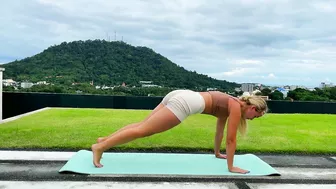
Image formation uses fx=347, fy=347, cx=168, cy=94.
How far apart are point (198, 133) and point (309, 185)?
2597mm

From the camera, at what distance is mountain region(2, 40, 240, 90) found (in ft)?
55.3

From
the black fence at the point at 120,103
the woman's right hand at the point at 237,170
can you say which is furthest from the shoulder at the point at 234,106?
the black fence at the point at 120,103

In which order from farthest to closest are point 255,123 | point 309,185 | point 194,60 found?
point 194,60, point 255,123, point 309,185

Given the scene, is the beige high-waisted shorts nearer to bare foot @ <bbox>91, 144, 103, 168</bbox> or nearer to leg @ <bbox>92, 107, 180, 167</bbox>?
leg @ <bbox>92, 107, 180, 167</bbox>

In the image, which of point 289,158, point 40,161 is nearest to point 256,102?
point 289,158

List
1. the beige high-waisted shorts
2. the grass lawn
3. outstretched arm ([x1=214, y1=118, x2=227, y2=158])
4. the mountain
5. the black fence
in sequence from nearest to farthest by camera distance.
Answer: the beige high-waisted shorts → outstretched arm ([x1=214, y1=118, x2=227, y2=158]) → the grass lawn → the black fence → the mountain

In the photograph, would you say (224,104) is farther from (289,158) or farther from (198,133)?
(198,133)

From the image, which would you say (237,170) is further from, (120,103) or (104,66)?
(104,66)

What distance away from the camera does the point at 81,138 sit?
4.85 metres

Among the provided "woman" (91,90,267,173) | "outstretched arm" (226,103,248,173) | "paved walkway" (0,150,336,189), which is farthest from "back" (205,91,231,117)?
"paved walkway" (0,150,336,189)

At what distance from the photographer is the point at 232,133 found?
325 centimetres

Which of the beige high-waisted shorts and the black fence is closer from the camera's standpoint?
the beige high-waisted shorts

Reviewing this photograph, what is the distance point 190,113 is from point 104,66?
1670cm

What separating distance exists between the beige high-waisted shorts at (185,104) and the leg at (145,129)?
0.18ft
